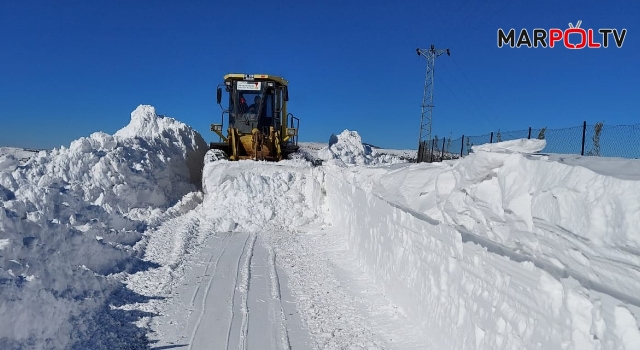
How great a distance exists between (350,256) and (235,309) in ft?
11.6

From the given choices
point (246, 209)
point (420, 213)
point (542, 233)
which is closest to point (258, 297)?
point (420, 213)

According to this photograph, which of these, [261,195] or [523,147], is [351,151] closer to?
[261,195]

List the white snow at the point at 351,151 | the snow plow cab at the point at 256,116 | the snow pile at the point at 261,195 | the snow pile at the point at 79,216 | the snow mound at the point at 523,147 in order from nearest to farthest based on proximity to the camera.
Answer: the snow mound at the point at 523,147, the snow pile at the point at 79,216, the snow pile at the point at 261,195, the snow plow cab at the point at 256,116, the white snow at the point at 351,151

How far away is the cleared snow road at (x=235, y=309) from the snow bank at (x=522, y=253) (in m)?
1.50

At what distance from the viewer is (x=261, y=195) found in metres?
13.8

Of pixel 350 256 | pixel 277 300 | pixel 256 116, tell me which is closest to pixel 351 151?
pixel 256 116

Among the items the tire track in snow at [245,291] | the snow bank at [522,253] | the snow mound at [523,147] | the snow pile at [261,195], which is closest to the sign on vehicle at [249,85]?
the snow pile at [261,195]

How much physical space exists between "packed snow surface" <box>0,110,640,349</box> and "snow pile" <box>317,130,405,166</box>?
21.7 ft

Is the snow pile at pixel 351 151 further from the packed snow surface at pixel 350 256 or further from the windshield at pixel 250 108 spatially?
the packed snow surface at pixel 350 256

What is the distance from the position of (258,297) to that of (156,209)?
8.02 m

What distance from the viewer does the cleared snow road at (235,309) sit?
5.39m

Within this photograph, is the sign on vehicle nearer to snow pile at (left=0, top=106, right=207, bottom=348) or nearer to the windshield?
the windshield

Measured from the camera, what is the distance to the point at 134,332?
5.52m

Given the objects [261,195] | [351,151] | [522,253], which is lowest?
[261,195]
